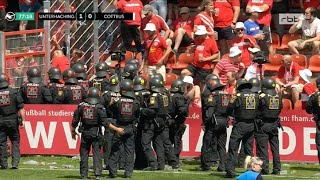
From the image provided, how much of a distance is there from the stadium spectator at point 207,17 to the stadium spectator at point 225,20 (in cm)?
21

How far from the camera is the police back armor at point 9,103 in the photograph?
25.5 metres

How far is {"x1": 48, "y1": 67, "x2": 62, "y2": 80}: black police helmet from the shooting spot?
27672mm

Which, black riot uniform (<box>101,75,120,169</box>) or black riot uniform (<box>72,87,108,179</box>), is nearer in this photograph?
black riot uniform (<box>72,87,108,179</box>)

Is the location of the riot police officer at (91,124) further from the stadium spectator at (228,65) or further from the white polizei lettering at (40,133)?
the stadium spectator at (228,65)

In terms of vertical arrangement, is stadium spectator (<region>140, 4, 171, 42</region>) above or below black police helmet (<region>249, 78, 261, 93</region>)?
above

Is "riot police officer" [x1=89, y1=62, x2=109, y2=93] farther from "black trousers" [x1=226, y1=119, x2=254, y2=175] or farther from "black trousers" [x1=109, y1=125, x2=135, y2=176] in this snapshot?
"black trousers" [x1=226, y1=119, x2=254, y2=175]

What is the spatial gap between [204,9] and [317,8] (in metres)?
2.79

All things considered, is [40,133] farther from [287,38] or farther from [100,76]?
[287,38]

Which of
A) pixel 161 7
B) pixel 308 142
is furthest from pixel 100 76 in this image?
pixel 308 142

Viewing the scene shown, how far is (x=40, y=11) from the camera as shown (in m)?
31.1

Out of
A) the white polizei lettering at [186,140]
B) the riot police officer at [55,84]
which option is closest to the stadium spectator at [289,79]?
the white polizei lettering at [186,140]

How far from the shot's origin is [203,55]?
1133 inches

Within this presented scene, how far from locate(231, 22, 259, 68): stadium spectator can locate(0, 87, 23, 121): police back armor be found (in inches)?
223

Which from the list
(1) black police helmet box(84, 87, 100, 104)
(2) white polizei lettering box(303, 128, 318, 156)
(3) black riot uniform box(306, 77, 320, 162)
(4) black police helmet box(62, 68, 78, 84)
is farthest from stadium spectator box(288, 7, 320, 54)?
(1) black police helmet box(84, 87, 100, 104)
